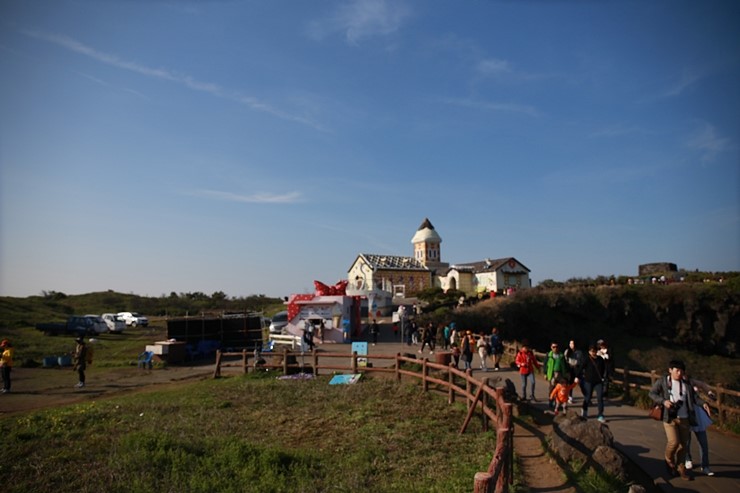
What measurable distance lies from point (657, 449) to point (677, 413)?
2090mm

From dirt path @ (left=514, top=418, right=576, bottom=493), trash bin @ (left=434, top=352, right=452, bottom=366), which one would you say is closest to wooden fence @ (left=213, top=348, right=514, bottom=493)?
trash bin @ (left=434, top=352, right=452, bottom=366)

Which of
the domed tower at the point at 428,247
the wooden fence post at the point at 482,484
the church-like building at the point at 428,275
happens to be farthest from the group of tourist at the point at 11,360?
the domed tower at the point at 428,247

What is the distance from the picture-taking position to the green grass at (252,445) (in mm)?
7438

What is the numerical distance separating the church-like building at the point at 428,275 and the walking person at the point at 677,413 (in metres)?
44.5

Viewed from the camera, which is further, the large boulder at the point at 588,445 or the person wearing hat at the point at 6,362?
the person wearing hat at the point at 6,362

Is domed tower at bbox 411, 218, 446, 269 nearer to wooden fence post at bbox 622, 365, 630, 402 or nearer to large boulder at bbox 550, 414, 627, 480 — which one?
wooden fence post at bbox 622, 365, 630, 402

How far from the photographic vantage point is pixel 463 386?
13.9m

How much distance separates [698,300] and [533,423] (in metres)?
38.5

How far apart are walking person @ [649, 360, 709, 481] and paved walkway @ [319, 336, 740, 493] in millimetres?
249

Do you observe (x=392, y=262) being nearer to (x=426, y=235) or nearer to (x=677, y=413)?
(x=426, y=235)

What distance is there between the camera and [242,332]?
2650 centimetres

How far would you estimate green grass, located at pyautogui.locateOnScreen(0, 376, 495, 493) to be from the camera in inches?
293

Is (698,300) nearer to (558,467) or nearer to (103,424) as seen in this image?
(558,467)

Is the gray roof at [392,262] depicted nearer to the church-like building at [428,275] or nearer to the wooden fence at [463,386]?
the church-like building at [428,275]
